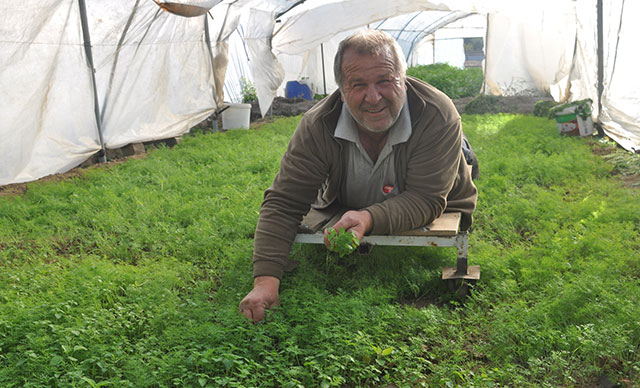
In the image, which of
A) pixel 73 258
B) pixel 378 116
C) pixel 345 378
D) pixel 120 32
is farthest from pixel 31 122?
pixel 345 378

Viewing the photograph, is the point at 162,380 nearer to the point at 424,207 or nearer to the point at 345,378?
the point at 345,378

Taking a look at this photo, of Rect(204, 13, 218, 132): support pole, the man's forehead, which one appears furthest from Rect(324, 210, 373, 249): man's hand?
Rect(204, 13, 218, 132): support pole

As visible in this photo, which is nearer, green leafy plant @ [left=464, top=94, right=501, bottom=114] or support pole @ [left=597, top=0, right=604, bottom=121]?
support pole @ [left=597, top=0, right=604, bottom=121]

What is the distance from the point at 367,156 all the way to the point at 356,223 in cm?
64

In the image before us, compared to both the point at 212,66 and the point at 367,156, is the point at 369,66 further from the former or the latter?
the point at 212,66

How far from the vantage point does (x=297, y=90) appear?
58.0 feet

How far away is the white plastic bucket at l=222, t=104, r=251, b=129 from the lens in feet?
39.0

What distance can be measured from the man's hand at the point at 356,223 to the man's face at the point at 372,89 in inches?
23.2

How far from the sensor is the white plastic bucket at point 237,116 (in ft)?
39.0

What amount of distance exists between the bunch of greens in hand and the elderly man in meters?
0.13

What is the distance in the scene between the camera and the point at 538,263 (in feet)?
13.6

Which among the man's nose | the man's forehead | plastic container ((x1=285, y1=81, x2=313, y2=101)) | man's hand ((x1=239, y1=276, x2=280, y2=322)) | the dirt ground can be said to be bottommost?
plastic container ((x1=285, y1=81, x2=313, y2=101))

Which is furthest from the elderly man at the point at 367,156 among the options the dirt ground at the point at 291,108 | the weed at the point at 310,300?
the dirt ground at the point at 291,108

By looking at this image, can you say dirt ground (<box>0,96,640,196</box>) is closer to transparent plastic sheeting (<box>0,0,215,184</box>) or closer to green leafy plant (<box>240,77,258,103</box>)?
transparent plastic sheeting (<box>0,0,215,184</box>)
